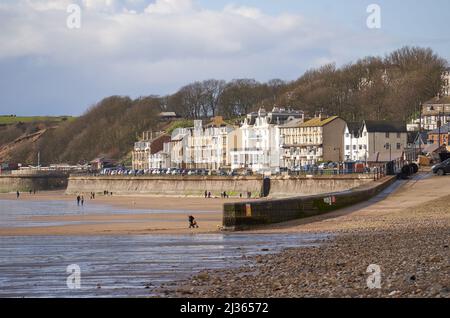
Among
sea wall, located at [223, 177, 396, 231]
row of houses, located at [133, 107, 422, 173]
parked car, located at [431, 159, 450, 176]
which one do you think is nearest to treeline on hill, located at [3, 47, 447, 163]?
row of houses, located at [133, 107, 422, 173]

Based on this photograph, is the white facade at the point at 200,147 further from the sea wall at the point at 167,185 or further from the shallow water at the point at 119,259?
the shallow water at the point at 119,259

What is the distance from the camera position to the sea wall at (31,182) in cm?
15338

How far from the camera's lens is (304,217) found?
117ft

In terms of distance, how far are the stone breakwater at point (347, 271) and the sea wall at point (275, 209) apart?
21.7ft

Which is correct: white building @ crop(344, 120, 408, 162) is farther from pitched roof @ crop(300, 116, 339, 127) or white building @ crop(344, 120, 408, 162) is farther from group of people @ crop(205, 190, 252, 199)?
group of people @ crop(205, 190, 252, 199)

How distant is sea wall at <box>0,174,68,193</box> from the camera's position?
15338cm

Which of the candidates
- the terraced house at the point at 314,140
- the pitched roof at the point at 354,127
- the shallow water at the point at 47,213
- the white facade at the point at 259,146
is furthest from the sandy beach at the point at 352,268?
the white facade at the point at 259,146

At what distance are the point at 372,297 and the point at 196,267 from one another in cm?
785

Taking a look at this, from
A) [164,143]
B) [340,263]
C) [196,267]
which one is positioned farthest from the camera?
[164,143]

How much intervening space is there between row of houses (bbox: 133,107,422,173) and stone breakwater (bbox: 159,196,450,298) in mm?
81337

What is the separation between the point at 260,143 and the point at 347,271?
11504 centimetres

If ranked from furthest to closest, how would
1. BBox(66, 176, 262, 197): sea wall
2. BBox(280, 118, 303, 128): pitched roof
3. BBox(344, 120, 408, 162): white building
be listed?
BBox(280, 118, 303, 128): pitched roof < BBox(344, 120, 408, 162): white building < BBox(66, 176, 262, 197): sea wall

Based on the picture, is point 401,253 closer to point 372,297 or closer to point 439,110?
point 372,297
